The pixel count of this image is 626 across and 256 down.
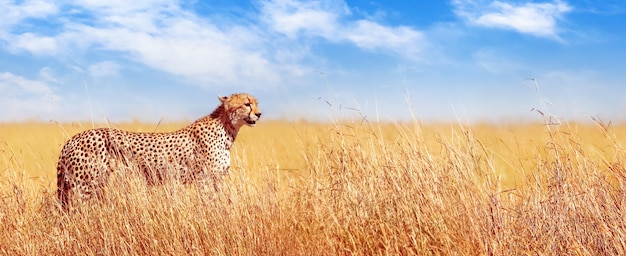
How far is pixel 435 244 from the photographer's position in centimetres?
385

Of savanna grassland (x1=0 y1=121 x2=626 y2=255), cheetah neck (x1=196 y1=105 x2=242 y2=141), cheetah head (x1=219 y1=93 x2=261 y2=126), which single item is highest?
cheetah head (x1=219 y1=93 x2=261 y2=126)

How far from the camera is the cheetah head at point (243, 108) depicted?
559cm

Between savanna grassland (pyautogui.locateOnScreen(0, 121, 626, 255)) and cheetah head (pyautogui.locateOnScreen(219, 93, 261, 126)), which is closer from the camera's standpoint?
savanna grassland (pyautogui.locateOnScreen(0, 121, 626, 255))

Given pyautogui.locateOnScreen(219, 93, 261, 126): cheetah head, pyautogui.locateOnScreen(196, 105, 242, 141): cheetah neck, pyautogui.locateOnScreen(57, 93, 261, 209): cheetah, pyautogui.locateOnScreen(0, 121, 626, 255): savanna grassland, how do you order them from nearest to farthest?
pyautogui.locateOnScreen(0, 121, 626, 255): savanna grassland, pyautogui.locateOnScreen(57, 93, 261, 209): cheetah, pyautogui.locateOnScreen(219, 93, 261, 126): cheetah head, pyautogui.locateOnScreen(196, 105, 242, 141): cheetah neck

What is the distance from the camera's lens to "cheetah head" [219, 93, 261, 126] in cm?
559

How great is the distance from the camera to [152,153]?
215 inches

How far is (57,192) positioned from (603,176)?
3749 millimetres

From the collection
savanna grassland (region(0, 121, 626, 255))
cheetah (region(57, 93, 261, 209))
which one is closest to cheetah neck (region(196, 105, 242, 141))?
cheetah (region(57, 93, 261, 209))

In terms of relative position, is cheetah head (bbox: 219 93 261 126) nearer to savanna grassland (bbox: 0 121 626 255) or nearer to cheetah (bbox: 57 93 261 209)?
cheetah (bbox: 57 93 261 209)

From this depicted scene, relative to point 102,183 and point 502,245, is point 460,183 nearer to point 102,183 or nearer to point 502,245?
point 502,245

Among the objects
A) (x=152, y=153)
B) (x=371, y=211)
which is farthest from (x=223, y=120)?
(x=371, y=211)

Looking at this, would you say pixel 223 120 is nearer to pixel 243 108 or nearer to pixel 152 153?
pixel 243 108

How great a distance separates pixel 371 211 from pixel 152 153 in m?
1.99

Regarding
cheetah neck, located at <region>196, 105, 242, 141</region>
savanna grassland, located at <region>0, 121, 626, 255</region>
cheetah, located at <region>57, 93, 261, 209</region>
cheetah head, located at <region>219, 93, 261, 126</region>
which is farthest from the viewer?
cheetah neck, located at <region>196, 105, 242, 141</region>
